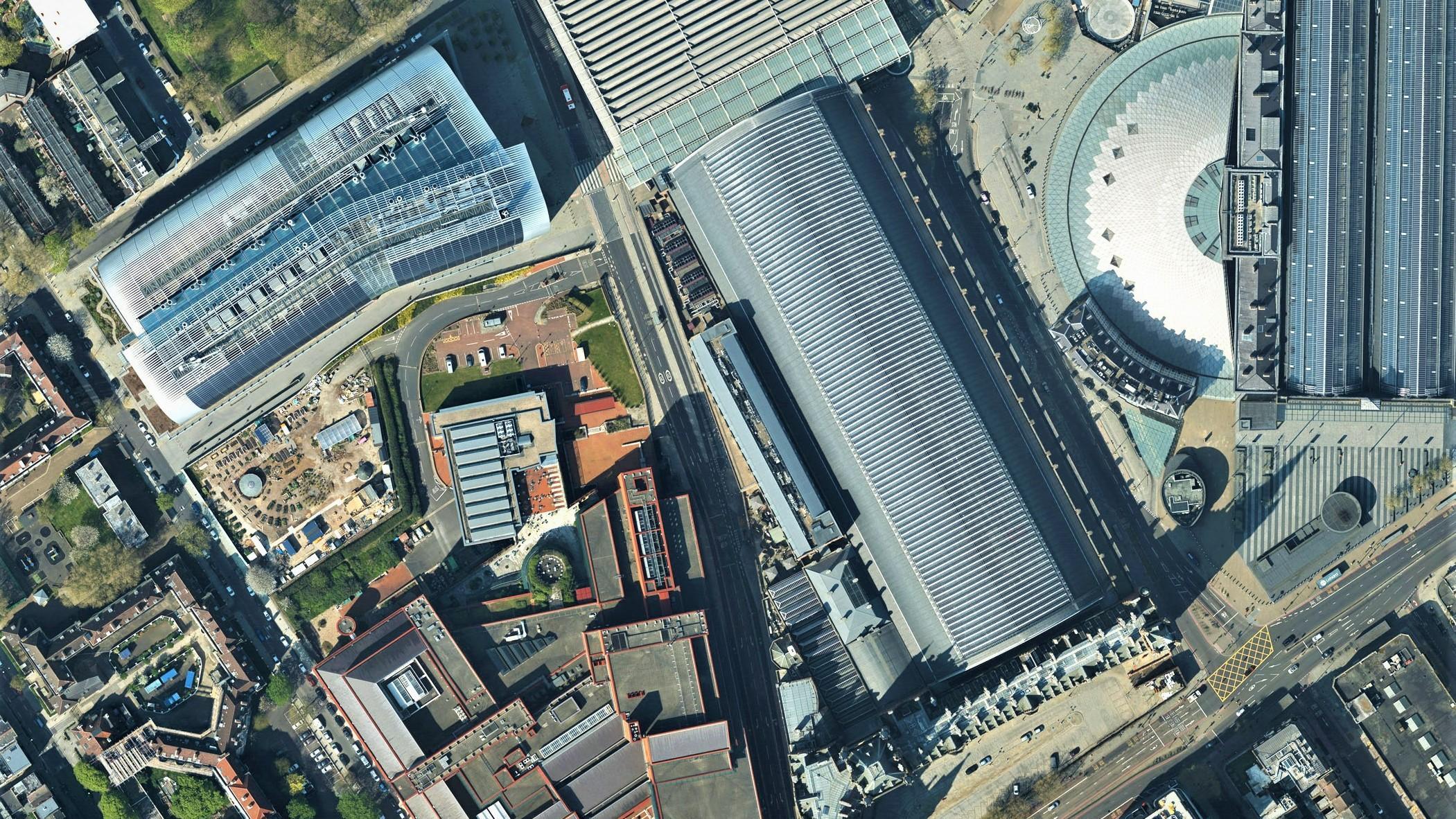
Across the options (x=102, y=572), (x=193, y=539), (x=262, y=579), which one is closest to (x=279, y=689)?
(x=262, y=579)

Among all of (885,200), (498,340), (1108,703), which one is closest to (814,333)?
(885,200)

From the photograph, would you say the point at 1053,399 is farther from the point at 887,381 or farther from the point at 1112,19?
the point at 1112,19

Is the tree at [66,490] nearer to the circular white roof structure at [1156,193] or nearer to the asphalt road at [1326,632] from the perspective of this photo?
A: the circular white roof structure at [1156,193]

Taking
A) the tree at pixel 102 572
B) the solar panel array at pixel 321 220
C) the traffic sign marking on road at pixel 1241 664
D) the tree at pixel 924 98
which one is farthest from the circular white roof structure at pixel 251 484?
the traffic sign marking on road at pixel 1241 664


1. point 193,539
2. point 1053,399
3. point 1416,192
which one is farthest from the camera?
point 193,539

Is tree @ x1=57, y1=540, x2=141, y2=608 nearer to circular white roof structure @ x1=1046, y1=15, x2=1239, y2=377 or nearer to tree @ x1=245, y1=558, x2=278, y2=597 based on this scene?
tree @ x1=245, y1=558, x2=278, y2=597

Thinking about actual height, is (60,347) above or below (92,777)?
above
